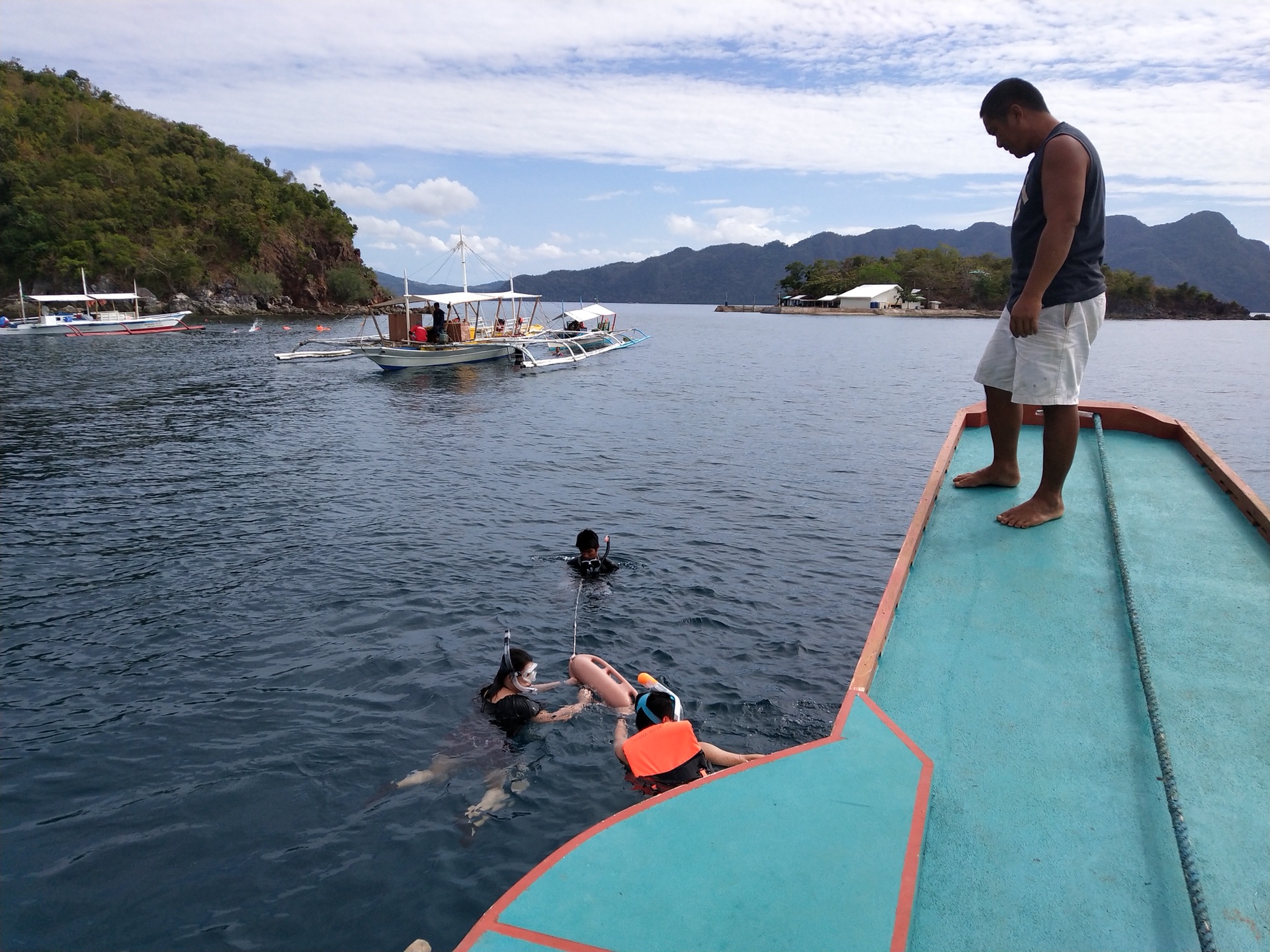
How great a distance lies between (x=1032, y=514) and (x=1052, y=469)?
323mm

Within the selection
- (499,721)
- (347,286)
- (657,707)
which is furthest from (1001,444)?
(347,286)

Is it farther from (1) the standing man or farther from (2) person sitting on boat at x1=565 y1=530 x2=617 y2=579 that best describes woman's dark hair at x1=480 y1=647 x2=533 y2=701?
(1) the standing man

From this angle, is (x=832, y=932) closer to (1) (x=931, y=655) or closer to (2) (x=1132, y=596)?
(1) (x=931, y=655)

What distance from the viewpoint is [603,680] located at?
754 cm

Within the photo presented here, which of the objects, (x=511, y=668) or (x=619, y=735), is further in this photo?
(x=511, y=668)

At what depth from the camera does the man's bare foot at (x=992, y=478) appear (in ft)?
18.9

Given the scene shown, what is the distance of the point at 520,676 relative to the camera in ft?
23.5

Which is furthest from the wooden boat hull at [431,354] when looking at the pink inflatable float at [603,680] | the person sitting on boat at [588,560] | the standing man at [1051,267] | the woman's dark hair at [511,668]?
the standing man at [1051,267]

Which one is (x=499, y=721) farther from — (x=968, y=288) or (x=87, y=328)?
(x=968, y=288)

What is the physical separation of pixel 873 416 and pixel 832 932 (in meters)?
27.2

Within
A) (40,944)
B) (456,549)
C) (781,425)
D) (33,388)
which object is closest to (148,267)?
(33,388)

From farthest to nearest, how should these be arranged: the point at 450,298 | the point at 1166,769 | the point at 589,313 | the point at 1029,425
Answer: the point at 589,313 → the point at 450,298 → the point at 1029,425 → the point at 1166,769

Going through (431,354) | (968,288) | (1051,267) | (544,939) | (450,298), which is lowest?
(544,939)

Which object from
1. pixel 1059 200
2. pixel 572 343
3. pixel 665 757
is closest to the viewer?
pixel 1059 200
